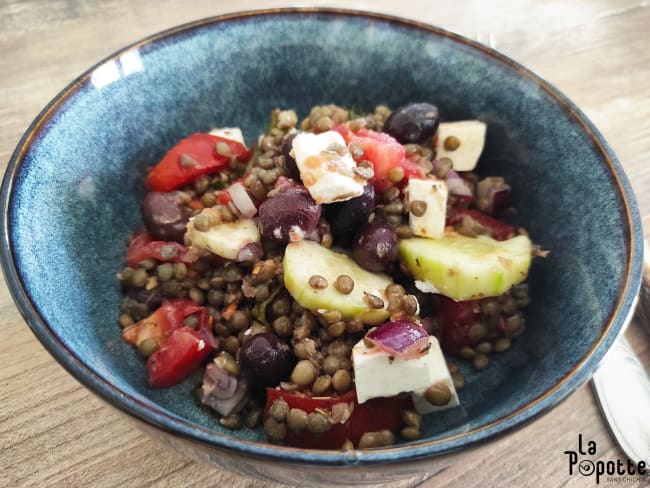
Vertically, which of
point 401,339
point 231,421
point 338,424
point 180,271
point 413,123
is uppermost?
point 413,123

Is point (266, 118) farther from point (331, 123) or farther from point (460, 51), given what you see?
point (460, 51)

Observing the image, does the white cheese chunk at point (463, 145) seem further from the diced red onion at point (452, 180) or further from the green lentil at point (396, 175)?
the green lentil at point (396, 175)

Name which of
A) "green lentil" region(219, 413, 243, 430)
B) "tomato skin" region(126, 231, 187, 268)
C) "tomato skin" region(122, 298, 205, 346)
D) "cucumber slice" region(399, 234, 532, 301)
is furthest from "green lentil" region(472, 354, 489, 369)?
"tomato skin" region(126, 231, 187, 268)

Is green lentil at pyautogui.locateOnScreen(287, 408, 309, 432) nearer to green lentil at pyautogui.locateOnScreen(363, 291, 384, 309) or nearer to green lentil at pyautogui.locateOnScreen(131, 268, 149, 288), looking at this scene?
green lentil at pyautogui.locateOnScreen(363, 291, 384, 309)

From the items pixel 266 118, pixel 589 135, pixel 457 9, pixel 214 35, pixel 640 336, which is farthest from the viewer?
pixel 457 9

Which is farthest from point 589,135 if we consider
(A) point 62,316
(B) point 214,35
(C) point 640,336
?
(A) point 62,316

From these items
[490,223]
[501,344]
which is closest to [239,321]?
[501,344]

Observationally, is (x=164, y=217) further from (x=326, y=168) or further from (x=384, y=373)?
(x=384, y=373)
